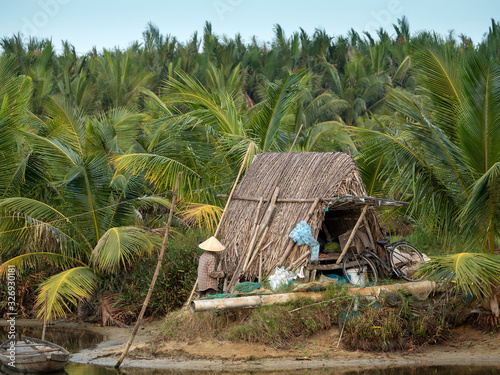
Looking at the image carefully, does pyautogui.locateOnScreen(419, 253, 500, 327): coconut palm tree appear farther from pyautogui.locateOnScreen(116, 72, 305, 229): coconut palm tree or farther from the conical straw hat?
pyautogui.locateOnScreen(116, 72, 305, 229): coconut palm tree

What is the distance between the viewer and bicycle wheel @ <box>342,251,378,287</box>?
419 inches

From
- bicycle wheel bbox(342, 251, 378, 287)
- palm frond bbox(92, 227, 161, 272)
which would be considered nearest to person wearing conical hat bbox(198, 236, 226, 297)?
palm frond bbox(92, 227, 161, 272)

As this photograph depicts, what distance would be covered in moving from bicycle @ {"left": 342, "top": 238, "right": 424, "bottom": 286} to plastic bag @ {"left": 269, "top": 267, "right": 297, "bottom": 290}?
43.1 inches

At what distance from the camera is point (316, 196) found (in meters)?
10.6

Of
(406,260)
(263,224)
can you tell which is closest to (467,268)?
(406,260)

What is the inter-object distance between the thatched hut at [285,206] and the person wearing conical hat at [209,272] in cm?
55

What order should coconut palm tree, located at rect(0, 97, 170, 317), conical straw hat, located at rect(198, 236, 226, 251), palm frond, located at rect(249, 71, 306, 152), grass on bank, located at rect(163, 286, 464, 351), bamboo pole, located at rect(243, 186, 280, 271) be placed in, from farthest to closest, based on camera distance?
palm frond, located at rect(249, 71, 306, 152) → coconut palm tree, located at rect(0, 97, 170, 317) → bamboo pole, located at rect(243, 186, 280, 271) → conical straw hat, located at rect(198, 236, 226, 251) → grass on bank, located at rect(163, 286, 464, 351)

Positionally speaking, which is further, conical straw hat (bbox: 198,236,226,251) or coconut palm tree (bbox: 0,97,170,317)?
coconut palm tree (bbox: 0,97,170,317)

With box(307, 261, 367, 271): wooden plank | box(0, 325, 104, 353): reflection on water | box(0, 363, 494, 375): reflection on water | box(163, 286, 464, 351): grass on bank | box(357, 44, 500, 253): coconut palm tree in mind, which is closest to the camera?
box(0, 363, 494, 375): reflection on water

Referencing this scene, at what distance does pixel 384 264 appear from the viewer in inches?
437

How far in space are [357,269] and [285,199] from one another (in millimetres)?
1824

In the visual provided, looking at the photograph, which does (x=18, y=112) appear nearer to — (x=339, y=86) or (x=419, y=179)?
(x=419, y=179)

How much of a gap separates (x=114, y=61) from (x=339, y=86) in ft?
36.0

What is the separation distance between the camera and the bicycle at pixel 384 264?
10.7 m
